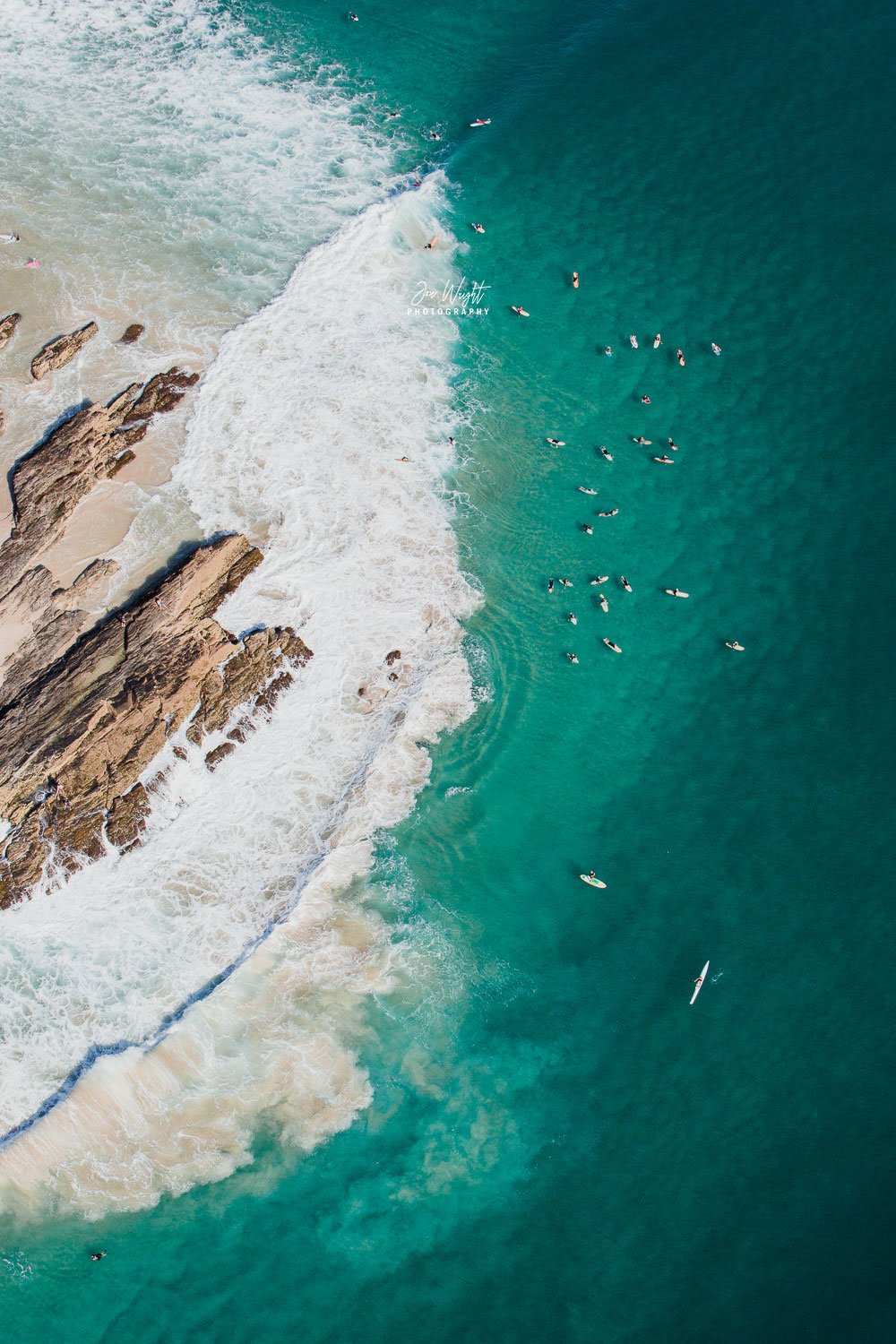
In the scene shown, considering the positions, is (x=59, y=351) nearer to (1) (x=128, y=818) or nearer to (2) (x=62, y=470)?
(2) (x=62, y=470)

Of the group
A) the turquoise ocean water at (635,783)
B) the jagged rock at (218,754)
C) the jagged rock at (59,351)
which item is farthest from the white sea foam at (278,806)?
the jagged rock at (59,351)

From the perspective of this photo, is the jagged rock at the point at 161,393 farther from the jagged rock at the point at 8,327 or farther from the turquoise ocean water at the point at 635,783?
the turquoise ocean water at the point at 635,783

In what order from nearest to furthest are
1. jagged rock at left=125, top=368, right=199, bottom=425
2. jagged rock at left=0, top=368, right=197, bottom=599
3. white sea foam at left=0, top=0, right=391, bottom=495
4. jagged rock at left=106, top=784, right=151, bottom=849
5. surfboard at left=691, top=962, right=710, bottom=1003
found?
surfboard at left=691, top=962, right=710, bottom=1003 < jagged rock at left=106, top=784, right=151, bottom=849 < jagged rock at left=0, top=368, right=197, bottom=599 < jagged rock at left=125, top=368, right=199, bottom=425 < white sea foam at left=0, top=0, right=391, bottom=495

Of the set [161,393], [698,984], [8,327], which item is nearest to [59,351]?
[8,327]

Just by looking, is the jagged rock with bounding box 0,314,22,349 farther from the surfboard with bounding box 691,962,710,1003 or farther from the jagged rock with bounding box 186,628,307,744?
the surfboard with bounding box 691,962,710,1003

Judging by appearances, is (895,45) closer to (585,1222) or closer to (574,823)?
(574,823)

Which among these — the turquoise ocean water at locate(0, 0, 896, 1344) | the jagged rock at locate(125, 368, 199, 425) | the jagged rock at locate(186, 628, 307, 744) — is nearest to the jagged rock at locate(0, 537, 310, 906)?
the jagged rock at locate(186, 628, 307, 744)
